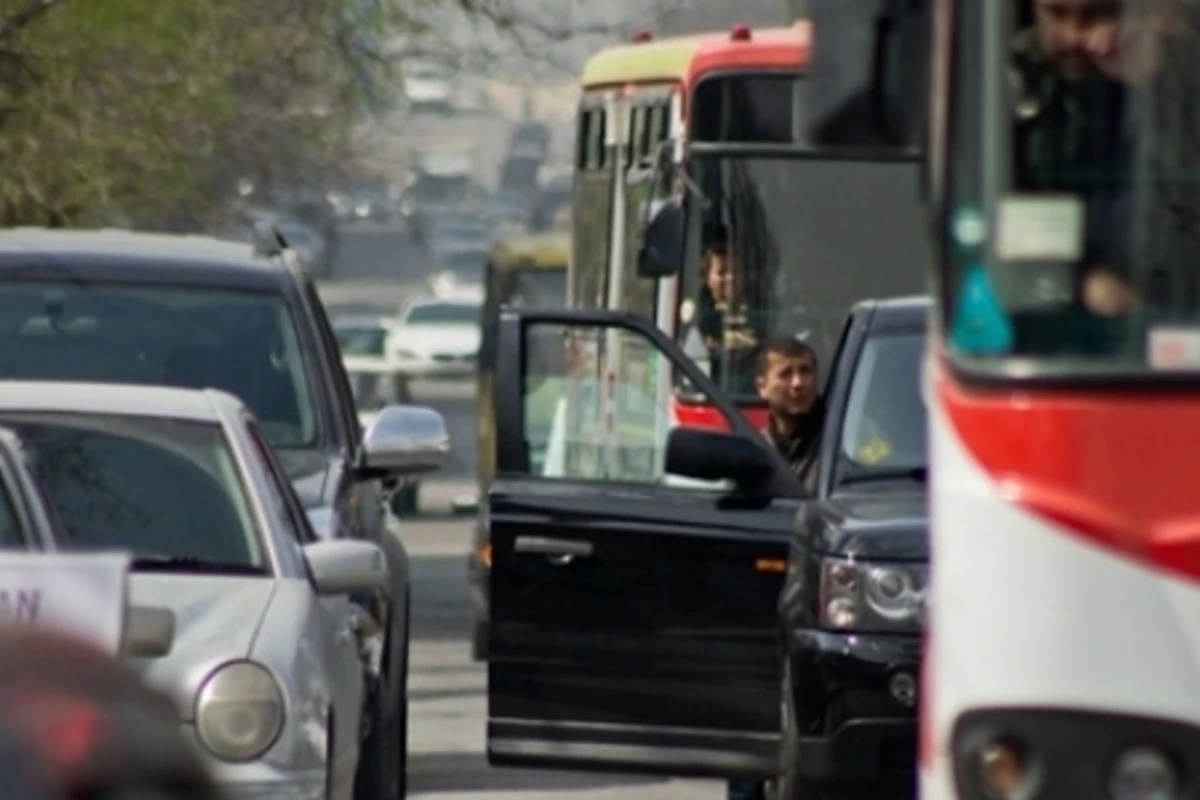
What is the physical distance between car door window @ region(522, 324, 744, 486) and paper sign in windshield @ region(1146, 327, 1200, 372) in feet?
17.2

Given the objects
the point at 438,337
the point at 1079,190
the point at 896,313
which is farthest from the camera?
the point at 438,337

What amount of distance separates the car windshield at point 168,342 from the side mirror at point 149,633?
2966mm

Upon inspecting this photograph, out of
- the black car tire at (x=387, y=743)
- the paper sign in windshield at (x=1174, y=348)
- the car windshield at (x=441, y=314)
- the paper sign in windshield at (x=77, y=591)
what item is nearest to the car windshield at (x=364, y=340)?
the car windshield at (x=441, y=314)

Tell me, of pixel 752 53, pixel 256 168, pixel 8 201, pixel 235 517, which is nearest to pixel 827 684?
pixel 235 517

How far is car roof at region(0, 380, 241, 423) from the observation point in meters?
8.87

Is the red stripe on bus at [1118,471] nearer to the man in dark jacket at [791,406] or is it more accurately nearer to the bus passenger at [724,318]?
the man in dark jacket at [791,406]

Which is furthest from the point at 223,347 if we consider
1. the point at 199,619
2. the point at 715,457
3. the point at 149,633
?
the point at 149,633

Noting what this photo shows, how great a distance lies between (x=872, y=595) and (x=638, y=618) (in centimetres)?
126

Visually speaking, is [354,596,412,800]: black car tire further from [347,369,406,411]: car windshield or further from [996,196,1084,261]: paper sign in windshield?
[347,369,406,411]: car windshield

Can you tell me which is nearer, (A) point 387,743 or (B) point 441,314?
(A) point 387,743

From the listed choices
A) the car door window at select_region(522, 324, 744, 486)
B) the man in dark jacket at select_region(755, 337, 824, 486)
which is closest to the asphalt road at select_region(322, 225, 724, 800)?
the car door window at select_region(522, 324, 744, 486)

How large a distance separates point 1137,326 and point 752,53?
12228mm

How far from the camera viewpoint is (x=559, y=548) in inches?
422

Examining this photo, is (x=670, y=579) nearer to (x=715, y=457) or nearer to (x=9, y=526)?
(x=715, y=457)
